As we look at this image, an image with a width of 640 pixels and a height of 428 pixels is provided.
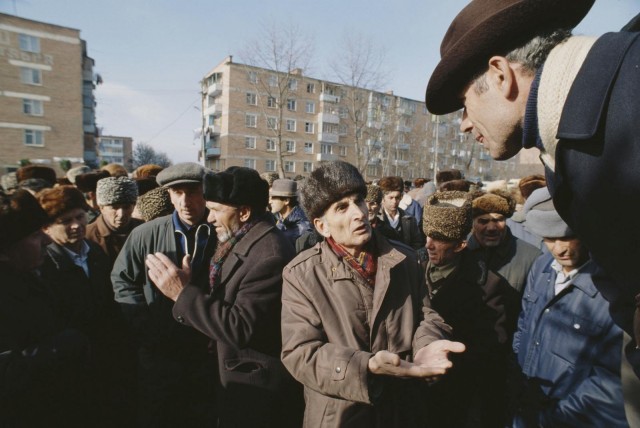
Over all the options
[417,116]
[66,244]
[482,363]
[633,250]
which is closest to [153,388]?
[66,244]

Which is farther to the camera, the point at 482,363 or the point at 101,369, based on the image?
the point at 101,369

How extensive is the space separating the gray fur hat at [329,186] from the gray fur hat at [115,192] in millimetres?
2397

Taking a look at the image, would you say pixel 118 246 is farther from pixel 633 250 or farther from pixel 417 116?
pixel 417 116

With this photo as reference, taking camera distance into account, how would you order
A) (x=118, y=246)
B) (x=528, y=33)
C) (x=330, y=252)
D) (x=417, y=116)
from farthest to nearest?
1. (x=417, y=116)
2. (x=118, y=246)
3. (x=330, y=252)
4. (x=528, y=33)

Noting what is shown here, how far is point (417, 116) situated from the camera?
64.6 meters

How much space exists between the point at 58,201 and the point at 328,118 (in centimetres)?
5199

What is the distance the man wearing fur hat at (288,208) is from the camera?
521cm

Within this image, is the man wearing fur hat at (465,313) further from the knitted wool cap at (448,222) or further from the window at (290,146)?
the window at (290,146)

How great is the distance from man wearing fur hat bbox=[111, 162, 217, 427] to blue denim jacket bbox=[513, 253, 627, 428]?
7.97 ft

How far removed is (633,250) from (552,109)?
39cm

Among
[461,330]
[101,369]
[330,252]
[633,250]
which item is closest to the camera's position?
[633,250]

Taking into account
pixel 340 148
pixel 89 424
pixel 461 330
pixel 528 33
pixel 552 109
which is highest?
pixel 340 148

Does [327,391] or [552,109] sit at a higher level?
[552,109]

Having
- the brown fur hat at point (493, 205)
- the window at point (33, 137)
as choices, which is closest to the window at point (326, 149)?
the window at point (33, 137)
